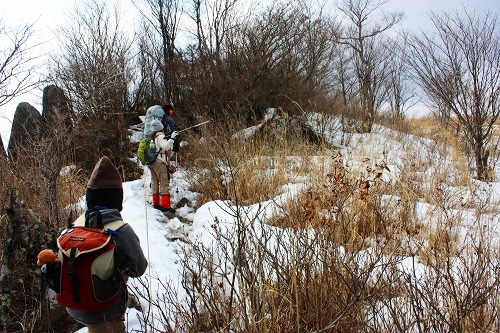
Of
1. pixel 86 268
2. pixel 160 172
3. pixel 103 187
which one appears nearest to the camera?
pixel 86 268

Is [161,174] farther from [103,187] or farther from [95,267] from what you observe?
[95,267]

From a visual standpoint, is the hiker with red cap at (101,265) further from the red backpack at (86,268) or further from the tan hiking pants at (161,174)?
the tan hiking pants at (161,174)

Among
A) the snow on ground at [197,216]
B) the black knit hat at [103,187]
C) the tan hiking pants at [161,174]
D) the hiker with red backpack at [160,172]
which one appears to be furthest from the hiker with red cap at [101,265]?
the tan hiking pants at [161,174]

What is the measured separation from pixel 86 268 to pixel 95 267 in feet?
0.14

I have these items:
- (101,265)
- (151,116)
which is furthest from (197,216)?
(101,265)

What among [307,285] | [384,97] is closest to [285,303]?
[307,285]

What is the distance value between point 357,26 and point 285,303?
43.7ft

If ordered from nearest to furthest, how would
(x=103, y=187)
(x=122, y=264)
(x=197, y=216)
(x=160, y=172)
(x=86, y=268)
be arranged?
(x=86, y=268) < (x=122, y=264) < (x=103, y=187) < (x=197, y=216) < (x=160, y=172)

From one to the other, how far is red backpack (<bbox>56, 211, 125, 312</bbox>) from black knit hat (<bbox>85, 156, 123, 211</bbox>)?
271mm

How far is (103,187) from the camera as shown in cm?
192

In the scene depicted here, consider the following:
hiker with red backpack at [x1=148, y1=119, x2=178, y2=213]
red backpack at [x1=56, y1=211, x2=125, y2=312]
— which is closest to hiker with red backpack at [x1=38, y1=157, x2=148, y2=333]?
red backpack at [x1=56, y1=211, x2=125, y2=312]

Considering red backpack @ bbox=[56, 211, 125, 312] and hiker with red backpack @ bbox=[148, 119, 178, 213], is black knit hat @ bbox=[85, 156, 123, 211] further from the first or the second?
hiker with red backpack @ bbox=[148, 119, 178, 213]

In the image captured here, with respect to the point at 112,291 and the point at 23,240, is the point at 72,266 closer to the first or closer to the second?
the point at 112,291

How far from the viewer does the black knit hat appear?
75.2 inches
